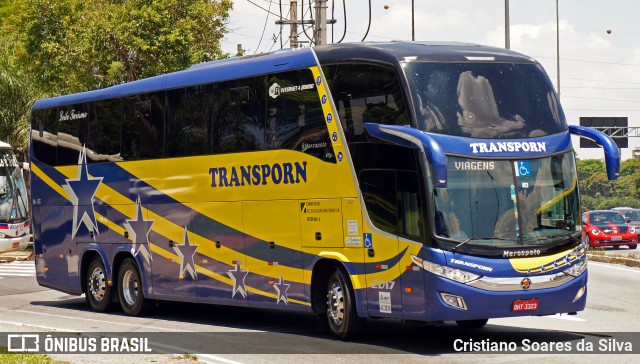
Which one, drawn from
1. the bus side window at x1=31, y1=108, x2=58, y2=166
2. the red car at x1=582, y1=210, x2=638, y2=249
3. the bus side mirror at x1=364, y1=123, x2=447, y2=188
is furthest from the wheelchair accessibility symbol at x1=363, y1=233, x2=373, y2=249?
the red car at x1=582, y1=210, x2=638, y2=249

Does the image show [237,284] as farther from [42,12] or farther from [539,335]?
[42,12]

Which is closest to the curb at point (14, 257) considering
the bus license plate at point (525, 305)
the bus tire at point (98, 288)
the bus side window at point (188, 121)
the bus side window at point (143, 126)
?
the bus tire at point (98, 288)

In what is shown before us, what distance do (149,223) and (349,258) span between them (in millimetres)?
5854

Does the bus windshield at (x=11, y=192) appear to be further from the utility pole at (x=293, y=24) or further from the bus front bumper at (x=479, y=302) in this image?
the bus front bumper at (x=479, y=302)

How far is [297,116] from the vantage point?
16.7m

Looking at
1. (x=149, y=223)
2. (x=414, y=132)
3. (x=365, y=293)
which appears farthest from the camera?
(x=149, y=223)

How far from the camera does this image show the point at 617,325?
687 inches

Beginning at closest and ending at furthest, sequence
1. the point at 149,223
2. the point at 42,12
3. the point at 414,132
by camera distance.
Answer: the point at 414,132 < the point at 149,223 < the point at 42,12

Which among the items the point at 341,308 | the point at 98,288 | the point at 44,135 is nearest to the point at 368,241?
the point at 341,308

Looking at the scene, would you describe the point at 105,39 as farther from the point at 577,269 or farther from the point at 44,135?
the point at 577,269

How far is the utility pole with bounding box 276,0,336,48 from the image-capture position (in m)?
31.5

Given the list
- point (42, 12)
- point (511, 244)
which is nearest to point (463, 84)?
point (511, 244)

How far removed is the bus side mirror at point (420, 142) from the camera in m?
13.8

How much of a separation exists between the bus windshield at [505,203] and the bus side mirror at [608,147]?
0.76 meters
